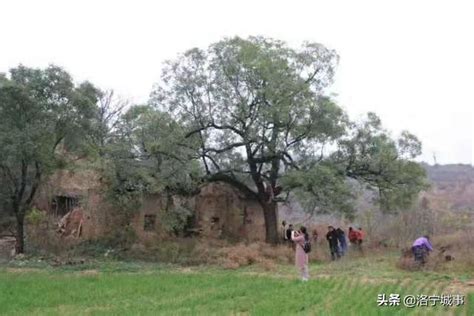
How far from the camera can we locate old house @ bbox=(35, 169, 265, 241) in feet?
90.8

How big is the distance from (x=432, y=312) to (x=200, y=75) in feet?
64.9

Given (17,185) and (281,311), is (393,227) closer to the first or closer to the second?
(17,185)

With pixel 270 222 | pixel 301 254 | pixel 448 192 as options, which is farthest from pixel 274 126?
pixel 448 192

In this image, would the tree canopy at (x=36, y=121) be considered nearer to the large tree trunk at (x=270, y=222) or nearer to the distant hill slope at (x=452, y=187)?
the large tree trunk at (x=270, y=222)

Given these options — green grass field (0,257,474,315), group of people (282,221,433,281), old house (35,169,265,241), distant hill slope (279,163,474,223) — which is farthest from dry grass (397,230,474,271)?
distant hill slope (279,163,474,223)

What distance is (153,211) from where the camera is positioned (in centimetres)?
2959

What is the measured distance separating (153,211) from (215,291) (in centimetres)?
1492

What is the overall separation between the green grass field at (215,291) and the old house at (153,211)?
676 centimetres

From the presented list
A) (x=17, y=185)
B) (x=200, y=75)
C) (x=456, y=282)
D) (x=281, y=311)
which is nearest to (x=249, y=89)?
(x=200, y=75)

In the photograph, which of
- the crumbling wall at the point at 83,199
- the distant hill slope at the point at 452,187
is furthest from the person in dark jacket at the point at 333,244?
the distant hill slope at the point at 452,187

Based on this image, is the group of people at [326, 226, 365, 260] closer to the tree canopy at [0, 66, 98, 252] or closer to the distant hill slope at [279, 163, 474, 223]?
the distant hill slope at [279, 163, 474, 223]

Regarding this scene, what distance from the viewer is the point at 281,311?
11.9 metres

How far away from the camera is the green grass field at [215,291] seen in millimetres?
12250

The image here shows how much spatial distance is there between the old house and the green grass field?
22.2 ft
